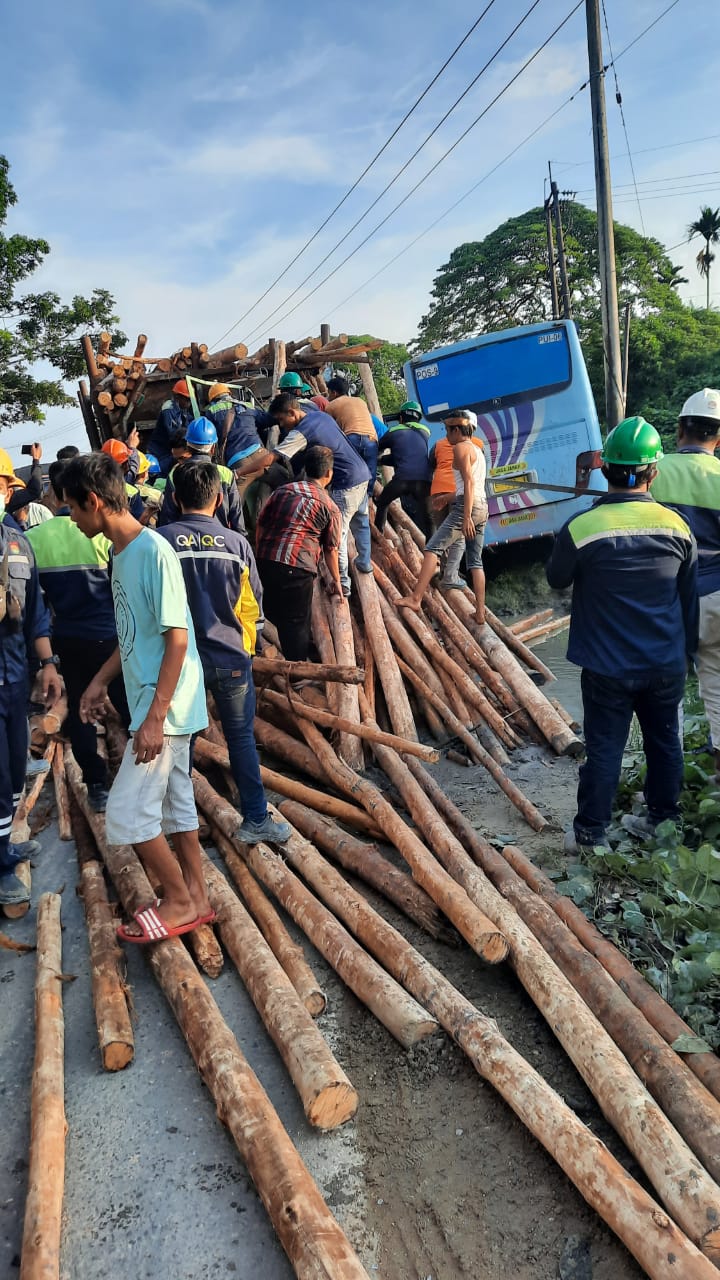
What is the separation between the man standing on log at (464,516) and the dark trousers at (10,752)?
3.63 m

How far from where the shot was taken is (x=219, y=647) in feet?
12.8

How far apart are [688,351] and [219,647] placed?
Result: 30.4 m

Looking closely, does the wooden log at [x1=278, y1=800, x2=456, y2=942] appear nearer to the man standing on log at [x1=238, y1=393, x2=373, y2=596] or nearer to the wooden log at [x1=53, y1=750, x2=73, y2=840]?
the wooden log at [x1=53, y1=750, x2=73, y2=840]

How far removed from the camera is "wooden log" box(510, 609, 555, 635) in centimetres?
852

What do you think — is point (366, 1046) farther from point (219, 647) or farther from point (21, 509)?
point (21, 509)

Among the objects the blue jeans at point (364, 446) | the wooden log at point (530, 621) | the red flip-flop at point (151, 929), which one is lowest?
the wooden log at point (530, 621)

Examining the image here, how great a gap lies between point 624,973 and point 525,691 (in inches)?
129

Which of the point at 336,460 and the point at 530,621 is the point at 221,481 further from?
the point at 530,621

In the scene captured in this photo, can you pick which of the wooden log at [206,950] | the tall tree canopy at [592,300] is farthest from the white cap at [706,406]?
the tall tree canopy at [592,300]

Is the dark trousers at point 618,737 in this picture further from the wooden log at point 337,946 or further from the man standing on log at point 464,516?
the man standing on log at point 464,516

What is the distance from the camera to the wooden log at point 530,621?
8.52 m

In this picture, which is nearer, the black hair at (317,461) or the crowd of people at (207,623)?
the crowd of people at (207,623)

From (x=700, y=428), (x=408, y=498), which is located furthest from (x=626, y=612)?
(x=408, y=498)

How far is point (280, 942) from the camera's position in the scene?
3.31m
